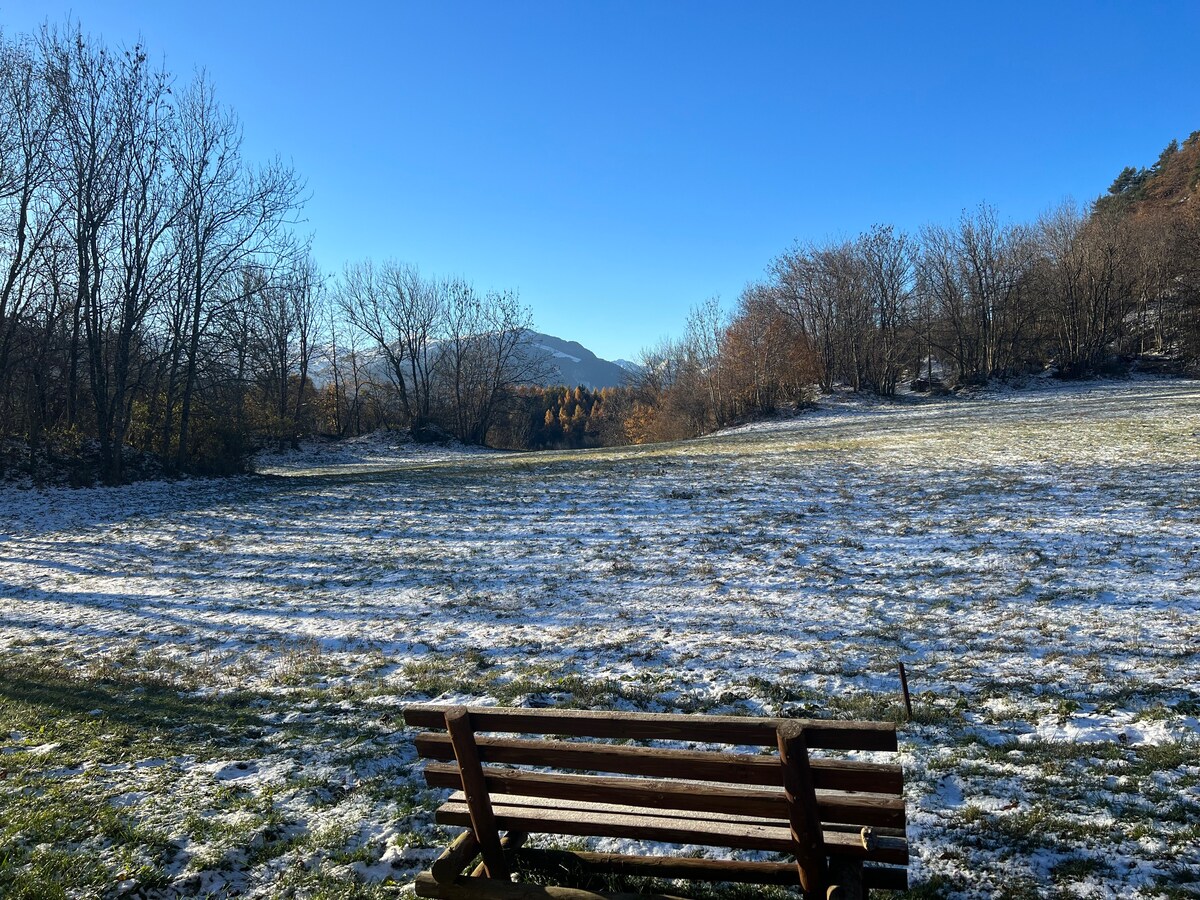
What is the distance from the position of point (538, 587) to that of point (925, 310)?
47652 mm

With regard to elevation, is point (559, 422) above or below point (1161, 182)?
below

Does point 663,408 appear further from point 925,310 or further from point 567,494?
point 567,494

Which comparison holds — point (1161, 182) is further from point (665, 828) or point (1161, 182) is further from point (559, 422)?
point (665, 828)

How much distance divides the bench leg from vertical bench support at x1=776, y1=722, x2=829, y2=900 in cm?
5

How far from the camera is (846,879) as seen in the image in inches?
116

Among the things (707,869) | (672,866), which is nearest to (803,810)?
(707,869)

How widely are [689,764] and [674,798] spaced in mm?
230

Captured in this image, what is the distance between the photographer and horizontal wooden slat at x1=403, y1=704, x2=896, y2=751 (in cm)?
265

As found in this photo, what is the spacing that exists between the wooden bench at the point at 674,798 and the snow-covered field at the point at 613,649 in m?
0.90

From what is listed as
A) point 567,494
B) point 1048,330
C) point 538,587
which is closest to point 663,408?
point 1048,330

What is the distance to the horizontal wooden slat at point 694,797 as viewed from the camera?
284 cm

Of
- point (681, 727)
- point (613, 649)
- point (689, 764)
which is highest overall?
point (681, 727)

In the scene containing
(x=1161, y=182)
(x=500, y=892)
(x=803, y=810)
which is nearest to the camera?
(x=803, y=810)

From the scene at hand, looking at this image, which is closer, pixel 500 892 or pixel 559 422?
pixel 500 892
